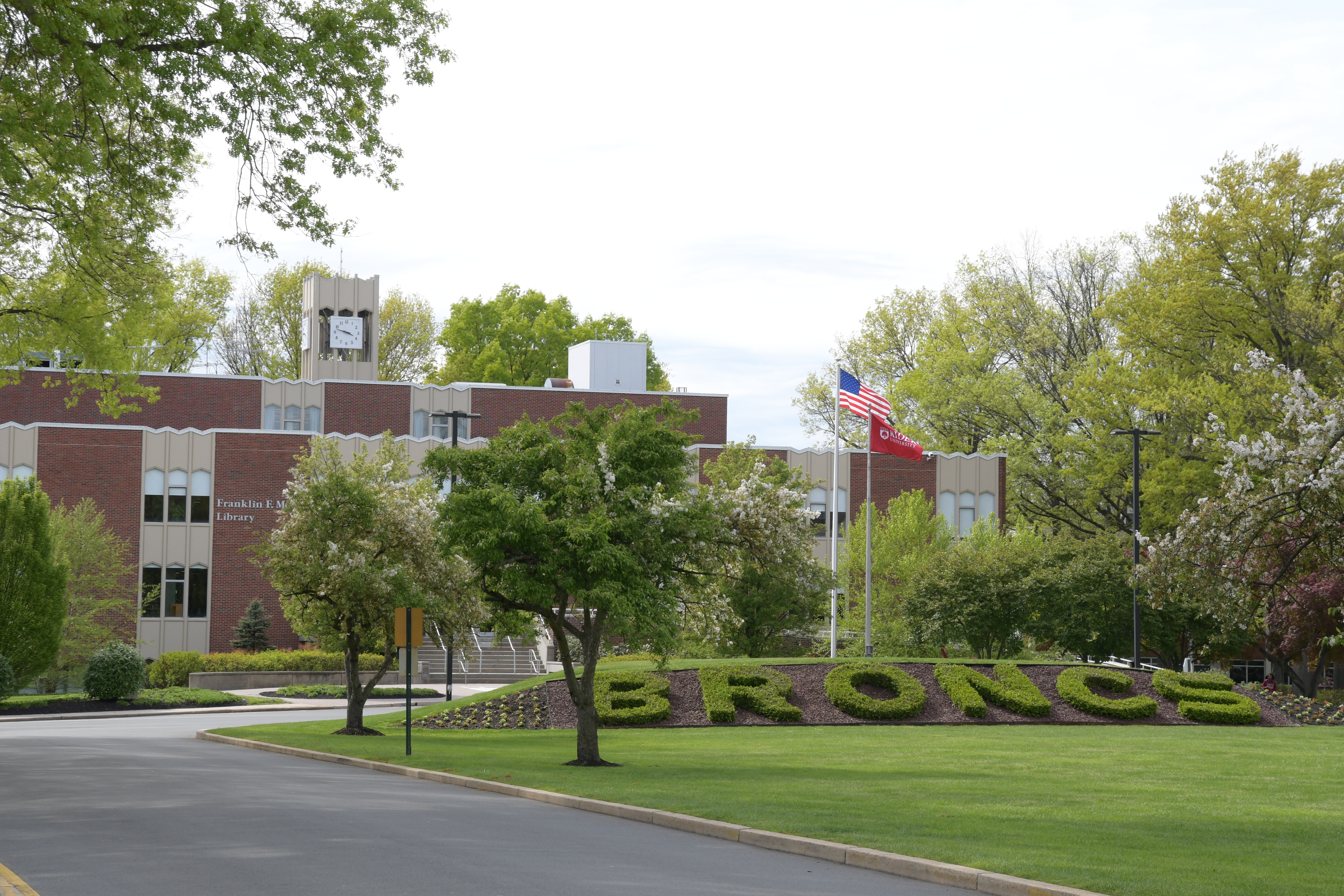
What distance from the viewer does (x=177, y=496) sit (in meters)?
53.5

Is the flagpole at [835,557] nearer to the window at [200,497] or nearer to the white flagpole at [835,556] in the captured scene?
the white flagpole at [835,556]

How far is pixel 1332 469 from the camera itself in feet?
45.0

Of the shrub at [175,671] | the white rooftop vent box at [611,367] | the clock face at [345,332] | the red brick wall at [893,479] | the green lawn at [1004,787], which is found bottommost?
the shrub at [175,671]

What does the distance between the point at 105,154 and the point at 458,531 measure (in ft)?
23.8

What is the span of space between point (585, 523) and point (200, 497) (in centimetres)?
3846

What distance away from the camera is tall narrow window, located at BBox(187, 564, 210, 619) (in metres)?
53.1

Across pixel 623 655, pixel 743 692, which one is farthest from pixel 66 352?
pixel 623 655

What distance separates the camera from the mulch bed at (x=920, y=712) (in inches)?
1233

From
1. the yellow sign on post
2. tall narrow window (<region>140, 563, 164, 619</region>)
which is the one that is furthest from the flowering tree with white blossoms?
tall narrow window (<region>140, 563, 164, 619</region>)

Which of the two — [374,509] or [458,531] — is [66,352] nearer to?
[374,509]

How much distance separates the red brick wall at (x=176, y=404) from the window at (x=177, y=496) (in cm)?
830

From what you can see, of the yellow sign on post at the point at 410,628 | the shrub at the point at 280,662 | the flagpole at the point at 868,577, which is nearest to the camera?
the yellow sign on post at the point at 410,628

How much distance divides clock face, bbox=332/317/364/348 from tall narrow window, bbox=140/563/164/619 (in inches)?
667

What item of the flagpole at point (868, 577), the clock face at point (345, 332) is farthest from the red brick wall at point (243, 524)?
the flagpole at point (868, 577)
